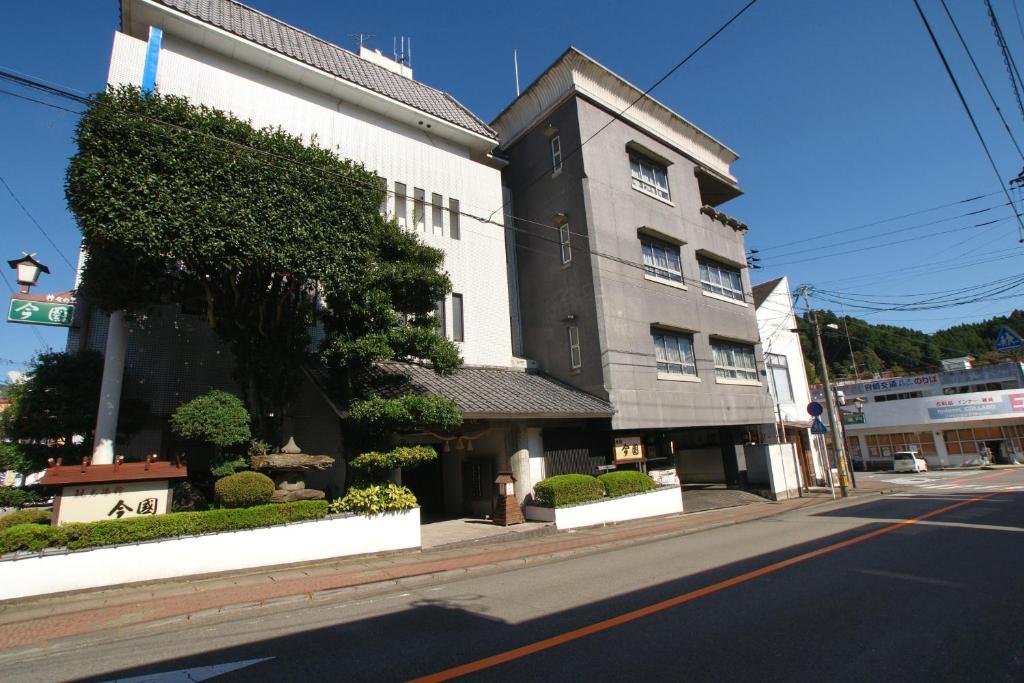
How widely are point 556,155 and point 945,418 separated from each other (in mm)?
43272

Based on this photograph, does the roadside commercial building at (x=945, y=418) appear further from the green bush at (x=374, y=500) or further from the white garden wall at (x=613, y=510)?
the green bush at (x=374, y=500)

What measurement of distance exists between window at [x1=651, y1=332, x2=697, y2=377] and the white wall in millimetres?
5559

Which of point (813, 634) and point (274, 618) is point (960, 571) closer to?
point (813, 634)

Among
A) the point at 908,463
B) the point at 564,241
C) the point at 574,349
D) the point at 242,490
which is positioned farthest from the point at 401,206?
the point at 908,463

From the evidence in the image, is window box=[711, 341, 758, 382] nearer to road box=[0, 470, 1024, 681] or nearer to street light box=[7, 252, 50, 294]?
road box=[0, 470, 1024, 681]

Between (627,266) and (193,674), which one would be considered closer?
(193,674)

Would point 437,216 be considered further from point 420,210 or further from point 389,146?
point 389,146

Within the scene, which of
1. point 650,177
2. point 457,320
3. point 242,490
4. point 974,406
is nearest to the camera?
point 242,490

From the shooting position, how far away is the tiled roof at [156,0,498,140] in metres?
14.8

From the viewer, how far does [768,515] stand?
16531mm

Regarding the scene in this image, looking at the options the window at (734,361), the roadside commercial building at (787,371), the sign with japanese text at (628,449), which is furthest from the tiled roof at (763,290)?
the sign with japanese text at (628,449)

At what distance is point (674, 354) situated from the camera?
19.6 metres

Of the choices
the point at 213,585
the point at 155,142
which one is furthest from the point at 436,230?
the point at 213,585

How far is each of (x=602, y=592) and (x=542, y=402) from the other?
858cm
